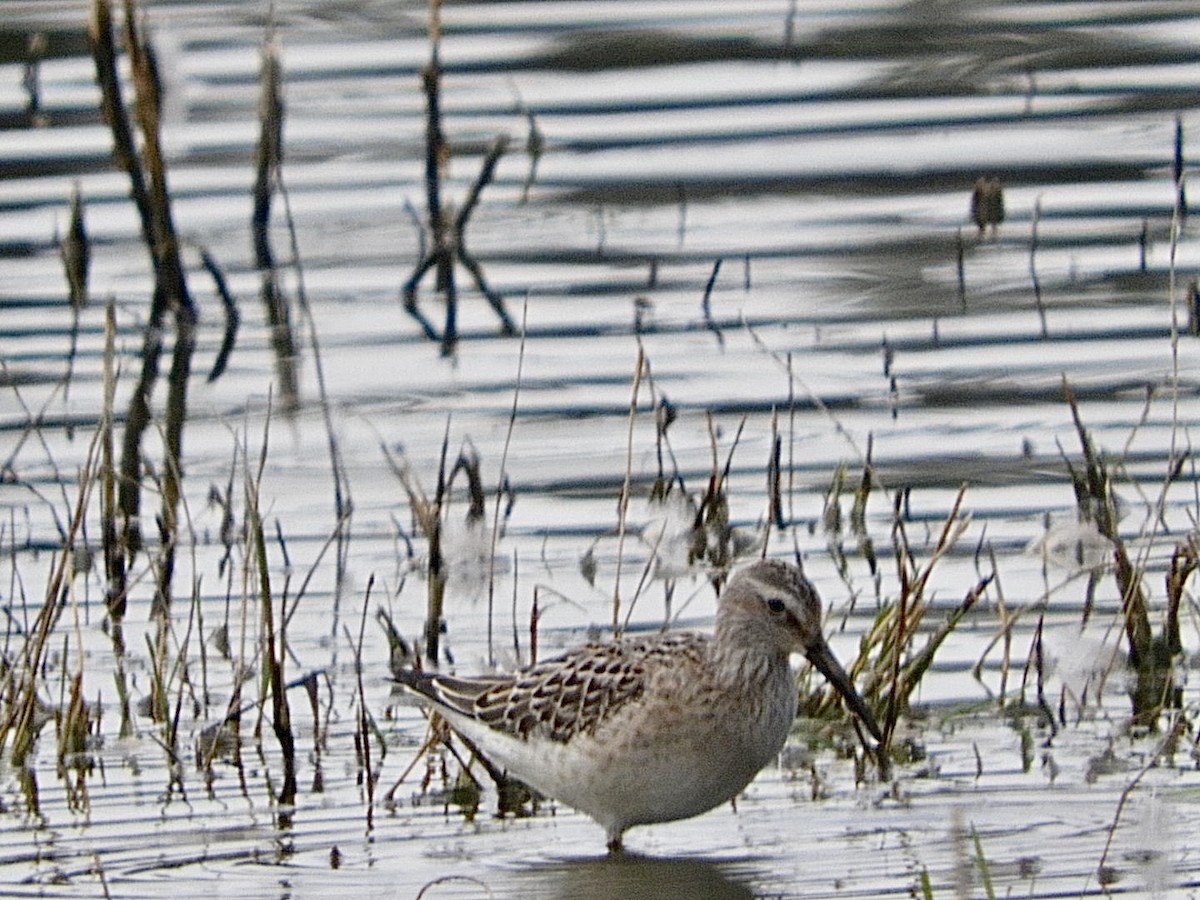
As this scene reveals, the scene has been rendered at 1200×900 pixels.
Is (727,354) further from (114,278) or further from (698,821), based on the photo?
(698,821)

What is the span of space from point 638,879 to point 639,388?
161 inches

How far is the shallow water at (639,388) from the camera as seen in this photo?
795 cm

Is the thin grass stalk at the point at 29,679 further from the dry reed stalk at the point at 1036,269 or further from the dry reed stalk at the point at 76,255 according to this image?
the dry reed stalk at the point at 1036,269

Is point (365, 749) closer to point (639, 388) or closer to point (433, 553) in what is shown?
point (433, 553)

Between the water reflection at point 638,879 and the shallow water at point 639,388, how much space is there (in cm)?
2

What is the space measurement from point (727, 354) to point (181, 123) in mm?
5342

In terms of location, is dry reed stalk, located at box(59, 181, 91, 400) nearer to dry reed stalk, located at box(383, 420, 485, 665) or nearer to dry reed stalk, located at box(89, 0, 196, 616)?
dry reed stalk, located at box(89, 0, 196, 616)

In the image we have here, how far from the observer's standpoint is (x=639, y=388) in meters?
11.6

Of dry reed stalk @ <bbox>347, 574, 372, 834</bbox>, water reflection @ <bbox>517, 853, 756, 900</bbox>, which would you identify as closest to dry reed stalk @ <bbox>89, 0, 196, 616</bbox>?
dry reed stalk @ <bbox>347, 574, 372, 834</bbox>

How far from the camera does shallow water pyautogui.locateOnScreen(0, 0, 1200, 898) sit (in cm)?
795

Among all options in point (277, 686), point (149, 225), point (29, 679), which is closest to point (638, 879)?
point (277, 686)

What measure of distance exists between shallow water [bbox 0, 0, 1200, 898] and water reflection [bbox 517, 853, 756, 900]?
0.02 meters

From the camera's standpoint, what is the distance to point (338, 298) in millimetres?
13867

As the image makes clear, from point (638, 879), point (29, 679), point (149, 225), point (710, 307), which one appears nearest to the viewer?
point (638, 879)
